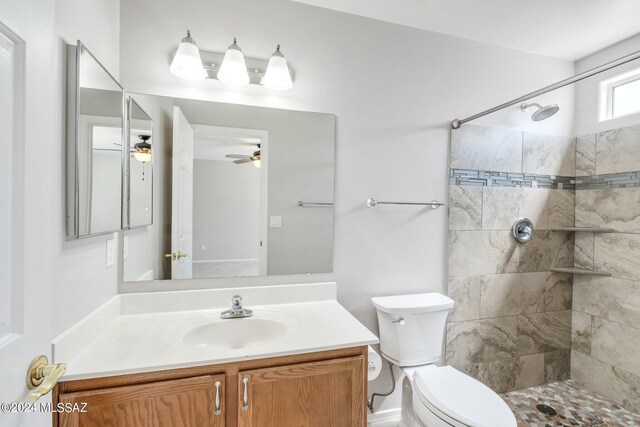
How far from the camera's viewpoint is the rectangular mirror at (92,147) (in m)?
1.05

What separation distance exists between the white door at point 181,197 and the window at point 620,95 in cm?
287

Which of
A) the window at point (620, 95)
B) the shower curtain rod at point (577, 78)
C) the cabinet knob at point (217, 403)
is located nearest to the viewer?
the cabinet knob at point (217, 403)

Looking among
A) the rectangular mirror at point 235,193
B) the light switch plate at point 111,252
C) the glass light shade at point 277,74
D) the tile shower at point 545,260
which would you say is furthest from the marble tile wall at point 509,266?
the light switch plate at point 111,252

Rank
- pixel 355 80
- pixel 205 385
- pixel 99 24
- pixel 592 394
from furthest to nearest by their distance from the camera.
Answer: pixel 592 394 → pixel 355 80 → pixel 99 24 → pixel 205 385

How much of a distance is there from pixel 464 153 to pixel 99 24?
2.08m

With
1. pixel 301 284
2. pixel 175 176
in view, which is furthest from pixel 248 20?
pixel 301 284

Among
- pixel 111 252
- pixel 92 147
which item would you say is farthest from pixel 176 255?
pixel 92 147

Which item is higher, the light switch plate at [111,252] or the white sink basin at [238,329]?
the light switch plate at [111,252]

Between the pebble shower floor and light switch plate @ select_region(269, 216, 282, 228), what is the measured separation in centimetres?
194

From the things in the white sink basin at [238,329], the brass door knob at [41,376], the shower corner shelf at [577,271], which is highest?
the brass door knob at [41,376]

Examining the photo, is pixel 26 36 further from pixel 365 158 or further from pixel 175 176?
pixel 365 158

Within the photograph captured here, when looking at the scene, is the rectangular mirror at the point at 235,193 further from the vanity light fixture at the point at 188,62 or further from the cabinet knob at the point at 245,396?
the cabinet knob at the point at 245,396

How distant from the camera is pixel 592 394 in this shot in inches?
85.5

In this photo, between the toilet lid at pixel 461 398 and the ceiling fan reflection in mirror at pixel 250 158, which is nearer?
the toilet lid at pixel 461 398
